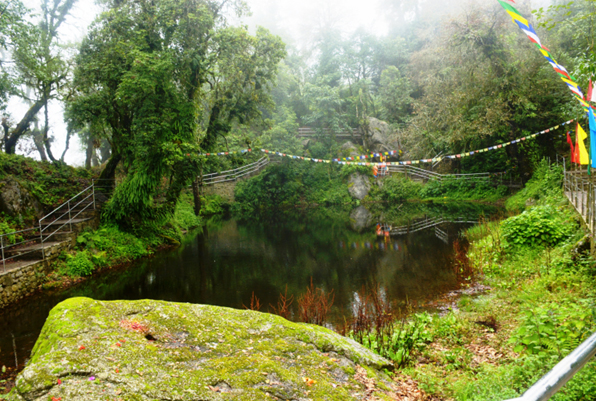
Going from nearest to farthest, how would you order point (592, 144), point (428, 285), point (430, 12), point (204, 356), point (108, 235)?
1. point (204, 356)
2. point (592, 144)
3. point (428, 285)
4. point (108, 235)
5. point (430, 12)

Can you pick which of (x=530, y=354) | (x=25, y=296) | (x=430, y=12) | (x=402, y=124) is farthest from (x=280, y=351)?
(x=430, y=12)

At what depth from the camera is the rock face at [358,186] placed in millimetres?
28500

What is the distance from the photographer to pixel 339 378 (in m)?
3.39

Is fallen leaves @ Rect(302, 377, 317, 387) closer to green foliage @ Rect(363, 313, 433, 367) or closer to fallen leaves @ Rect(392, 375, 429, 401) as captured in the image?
fallen leaves @ Rect(392, 375, 429, 401)

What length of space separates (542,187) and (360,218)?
898 cm

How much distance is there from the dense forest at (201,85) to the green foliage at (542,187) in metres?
2.54

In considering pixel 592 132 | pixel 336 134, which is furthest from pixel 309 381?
pixel 336 134

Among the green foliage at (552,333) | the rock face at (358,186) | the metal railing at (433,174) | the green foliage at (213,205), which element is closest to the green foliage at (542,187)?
the metal railing at (433,174)

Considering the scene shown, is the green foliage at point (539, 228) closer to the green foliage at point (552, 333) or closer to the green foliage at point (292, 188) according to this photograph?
the green foliage at point (552, 333)

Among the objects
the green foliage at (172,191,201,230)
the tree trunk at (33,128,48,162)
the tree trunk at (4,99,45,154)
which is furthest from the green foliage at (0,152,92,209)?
the tree trunk at (33,128,48,162)

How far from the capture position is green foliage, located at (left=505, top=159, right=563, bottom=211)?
13.8 meters

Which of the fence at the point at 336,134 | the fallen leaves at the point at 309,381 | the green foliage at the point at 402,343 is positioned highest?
the fence at the point at 336,134

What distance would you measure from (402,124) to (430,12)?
50.7 ft

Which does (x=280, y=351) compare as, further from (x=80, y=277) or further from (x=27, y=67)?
(x=27, y=67)
